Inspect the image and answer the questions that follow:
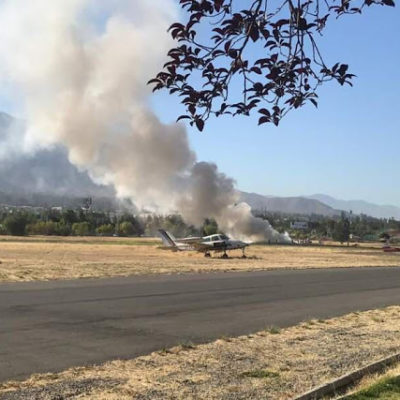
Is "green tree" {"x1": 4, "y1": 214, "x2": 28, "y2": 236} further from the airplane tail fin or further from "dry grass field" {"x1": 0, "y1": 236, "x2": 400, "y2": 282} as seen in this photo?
the airplane tail fin

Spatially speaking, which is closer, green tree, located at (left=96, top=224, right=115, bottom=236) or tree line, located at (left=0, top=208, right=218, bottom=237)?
tree line, located at (left=0, top=208, right=218, bottom=237)

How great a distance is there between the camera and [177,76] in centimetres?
375

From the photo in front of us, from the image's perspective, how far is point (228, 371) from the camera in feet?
23.6

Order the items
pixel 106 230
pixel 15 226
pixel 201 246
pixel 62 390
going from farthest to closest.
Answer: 1. pixel 106 230
2. pixel 15 226
3. pixel 201 246
4. pixel 62 390

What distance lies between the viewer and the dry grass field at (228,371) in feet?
20.3

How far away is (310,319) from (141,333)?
4.12 meters

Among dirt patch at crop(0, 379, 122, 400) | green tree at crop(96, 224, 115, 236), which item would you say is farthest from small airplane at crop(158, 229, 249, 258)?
green tree at crop(96, 224, 115, 236)

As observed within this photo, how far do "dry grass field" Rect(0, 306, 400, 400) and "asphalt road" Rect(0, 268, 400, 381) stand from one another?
59cm

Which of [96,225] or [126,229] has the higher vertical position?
[96,225]

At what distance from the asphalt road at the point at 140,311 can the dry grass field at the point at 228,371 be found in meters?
0.59

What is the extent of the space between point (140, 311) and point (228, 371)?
642 centimetres

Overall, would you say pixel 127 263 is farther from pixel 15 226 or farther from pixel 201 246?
pixel 15 226

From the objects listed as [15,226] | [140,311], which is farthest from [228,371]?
[15,226]

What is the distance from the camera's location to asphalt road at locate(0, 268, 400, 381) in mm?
8781
